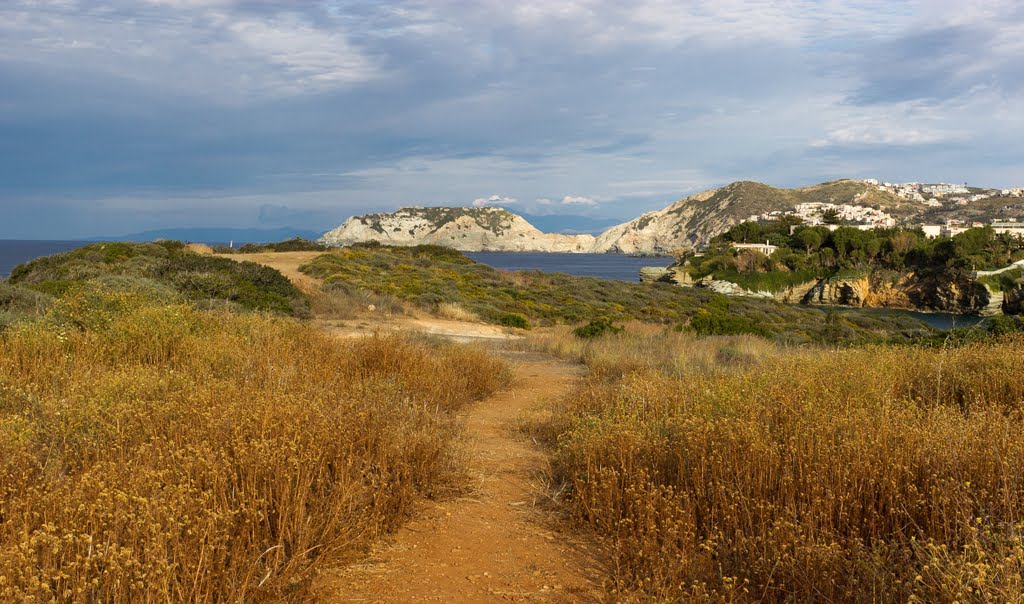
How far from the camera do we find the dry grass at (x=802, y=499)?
10.7ft

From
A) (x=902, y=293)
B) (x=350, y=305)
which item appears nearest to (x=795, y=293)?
(x=902, y=293)

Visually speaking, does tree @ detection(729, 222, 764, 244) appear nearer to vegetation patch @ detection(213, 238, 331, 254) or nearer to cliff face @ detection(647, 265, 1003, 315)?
cliff face @ detection(647, 265, 1003, 315)

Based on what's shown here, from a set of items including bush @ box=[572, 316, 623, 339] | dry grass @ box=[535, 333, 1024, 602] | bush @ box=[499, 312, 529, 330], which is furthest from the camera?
bush @ box=[499, 312, 529, 330]

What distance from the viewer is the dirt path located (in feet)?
12.0

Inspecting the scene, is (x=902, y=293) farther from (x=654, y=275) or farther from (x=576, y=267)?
(x=576, y=267)

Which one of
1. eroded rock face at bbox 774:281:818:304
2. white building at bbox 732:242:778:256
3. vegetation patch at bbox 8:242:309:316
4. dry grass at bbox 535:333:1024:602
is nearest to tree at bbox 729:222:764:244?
white building at bbox 732:242:778:256

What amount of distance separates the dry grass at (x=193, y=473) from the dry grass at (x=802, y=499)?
5.34 ft

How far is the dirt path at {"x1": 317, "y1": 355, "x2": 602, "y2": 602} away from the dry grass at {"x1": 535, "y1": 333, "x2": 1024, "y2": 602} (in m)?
0.29

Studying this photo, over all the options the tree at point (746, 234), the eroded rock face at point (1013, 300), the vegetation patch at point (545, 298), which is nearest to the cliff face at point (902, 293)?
the eroded rock face at point (1013, 300)

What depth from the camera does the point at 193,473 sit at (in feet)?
12.8

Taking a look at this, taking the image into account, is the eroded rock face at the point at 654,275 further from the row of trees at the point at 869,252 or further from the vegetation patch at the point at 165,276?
the vegetation patch at the point at 165,276

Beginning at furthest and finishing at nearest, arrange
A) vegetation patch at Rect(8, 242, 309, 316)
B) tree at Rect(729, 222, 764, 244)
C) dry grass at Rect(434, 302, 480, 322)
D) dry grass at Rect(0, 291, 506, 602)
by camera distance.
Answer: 1. tree at Rect(729, 222, 764, 244)
2. dry grass at Rect(434, 302, 480, 322)
3. vegetation patch at Rect(8, 242, 309, 316)
4. dry grass at Rect(0, 291, 506, 602)

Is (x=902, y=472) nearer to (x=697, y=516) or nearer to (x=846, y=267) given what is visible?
(x=697, y=516)

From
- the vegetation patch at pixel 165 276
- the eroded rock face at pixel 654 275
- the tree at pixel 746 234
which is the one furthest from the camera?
the tree at pixel 746 234
